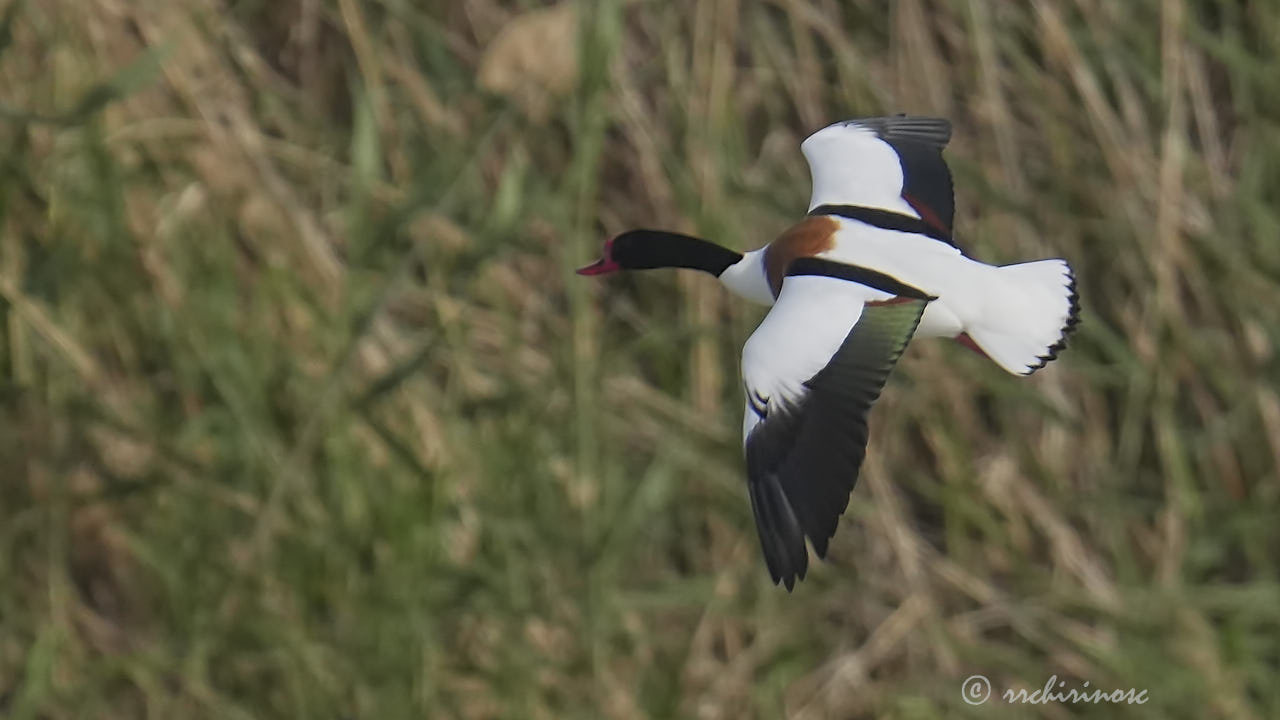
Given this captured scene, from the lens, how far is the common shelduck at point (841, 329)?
112cm

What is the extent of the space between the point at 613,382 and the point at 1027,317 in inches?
27.5

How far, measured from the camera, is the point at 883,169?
4.80 feet

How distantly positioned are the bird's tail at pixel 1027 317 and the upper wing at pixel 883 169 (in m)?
0.11

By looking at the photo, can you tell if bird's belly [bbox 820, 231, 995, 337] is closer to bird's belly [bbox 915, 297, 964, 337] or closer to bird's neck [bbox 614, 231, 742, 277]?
bird's belly [bbox 915, 297, 964, 337]

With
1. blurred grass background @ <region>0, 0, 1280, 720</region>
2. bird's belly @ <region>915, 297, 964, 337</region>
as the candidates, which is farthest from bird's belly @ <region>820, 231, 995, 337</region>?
blurred grass background @ <region>0, 0, 1280, 720</region>

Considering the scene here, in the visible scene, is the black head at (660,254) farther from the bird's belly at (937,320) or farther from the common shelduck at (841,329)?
the bird's belly at (937,320)

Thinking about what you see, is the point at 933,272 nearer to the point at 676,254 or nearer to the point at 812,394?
the point at 812,394

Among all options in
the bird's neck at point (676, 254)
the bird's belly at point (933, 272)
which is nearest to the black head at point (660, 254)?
the bird's neck at point (676, 254)

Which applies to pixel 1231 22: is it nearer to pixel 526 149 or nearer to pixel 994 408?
pixel 994 408

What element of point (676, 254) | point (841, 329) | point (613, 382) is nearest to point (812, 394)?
point (841, 329)

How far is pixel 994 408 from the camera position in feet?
6.53

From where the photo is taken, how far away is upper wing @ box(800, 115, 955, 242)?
143cm

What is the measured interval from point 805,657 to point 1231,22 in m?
0.73

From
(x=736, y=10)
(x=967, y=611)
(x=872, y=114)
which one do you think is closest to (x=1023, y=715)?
(x=967, y=611)
